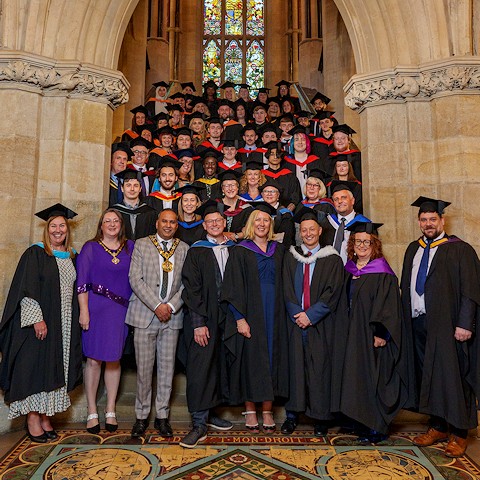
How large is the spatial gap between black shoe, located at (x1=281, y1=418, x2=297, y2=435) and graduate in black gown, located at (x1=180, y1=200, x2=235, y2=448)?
43cm

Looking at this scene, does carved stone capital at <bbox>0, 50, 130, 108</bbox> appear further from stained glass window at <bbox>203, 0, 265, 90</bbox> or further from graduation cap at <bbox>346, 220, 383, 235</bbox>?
stained glass window at <bbox>203, 0, 265, 90</bbox>

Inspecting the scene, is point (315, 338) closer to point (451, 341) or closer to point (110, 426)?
point (451, 341)

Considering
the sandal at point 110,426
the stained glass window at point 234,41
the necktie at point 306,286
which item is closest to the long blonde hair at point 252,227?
the necktie at point 306,286

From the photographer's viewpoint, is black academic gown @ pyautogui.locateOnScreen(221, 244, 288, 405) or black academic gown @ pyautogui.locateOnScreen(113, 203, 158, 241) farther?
black academic gown @ pyautogui.locateOnScreen(113, 203, 158, 241)

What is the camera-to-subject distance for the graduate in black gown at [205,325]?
Answer: 3.98 metres

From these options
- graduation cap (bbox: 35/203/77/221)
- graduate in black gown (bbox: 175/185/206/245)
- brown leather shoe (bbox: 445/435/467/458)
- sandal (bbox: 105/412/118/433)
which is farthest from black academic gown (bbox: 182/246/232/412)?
brown leather shoe (bbox: 445/435/467/458)

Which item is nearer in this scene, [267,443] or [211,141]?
[267,443]

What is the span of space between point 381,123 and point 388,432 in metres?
2.78

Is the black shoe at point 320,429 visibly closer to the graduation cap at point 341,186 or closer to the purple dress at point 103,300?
the purple dress at point 103,300

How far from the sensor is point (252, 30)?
1698cm

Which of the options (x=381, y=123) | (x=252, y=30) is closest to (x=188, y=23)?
(x=252, y=30)

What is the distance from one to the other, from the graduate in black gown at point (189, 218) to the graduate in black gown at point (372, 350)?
1.39 m

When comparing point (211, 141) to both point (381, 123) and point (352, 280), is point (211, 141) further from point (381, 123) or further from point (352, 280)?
point (352, 280)

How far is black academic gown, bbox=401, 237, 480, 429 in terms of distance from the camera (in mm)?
3816
